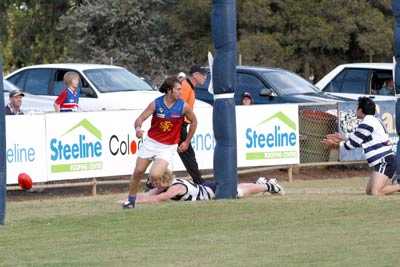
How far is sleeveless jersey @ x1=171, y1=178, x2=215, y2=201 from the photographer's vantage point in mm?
16859

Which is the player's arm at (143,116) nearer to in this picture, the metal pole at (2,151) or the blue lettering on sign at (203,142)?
the metal pole at (2,151)

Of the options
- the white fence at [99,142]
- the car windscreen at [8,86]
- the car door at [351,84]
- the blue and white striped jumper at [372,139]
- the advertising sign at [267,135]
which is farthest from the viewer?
the car door at [351,84]

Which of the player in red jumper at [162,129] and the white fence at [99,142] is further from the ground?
the player in red jumper at [162,129]

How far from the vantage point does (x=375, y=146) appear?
18.6m

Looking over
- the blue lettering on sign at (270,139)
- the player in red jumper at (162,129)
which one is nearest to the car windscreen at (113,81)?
the blue lettering on sign at (270,139)

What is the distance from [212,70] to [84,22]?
2673 centimetres

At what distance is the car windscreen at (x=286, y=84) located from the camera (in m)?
26.3

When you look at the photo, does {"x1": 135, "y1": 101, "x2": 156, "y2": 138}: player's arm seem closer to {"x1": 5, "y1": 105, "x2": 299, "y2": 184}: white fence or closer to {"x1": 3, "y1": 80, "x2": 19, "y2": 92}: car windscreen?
{"x1": 5, "y1": 105, "x2": 299, "y2": 184}: white fence

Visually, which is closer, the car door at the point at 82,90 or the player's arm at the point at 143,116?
the player's arm at the point at 143,116

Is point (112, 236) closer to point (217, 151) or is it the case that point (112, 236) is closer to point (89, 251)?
point (89, 251)

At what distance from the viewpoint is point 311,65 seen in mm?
41969

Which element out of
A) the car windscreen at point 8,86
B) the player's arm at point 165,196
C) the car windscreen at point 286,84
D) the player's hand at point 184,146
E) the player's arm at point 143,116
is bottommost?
the player's arm at point 165,196

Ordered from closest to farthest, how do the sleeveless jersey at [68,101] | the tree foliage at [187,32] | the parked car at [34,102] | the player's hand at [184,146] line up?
the player's hand at [184,146], the sleeveless jersey at [68,101], the parked car at [34,102], the tree foliage at [187,32]

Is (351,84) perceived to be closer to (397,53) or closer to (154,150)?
(397,53)
